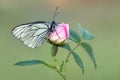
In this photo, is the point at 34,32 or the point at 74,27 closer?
the point at 34,32

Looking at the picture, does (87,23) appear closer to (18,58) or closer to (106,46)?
(106,46)

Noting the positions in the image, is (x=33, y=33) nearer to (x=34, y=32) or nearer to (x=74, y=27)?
(x=34, y=32)

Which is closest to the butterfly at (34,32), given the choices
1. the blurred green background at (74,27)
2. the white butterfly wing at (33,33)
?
the white butterfly wing at (33,33)

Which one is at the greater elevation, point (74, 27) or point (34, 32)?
point (34, 32)

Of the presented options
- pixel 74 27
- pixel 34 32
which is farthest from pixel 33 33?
pixel 74 27

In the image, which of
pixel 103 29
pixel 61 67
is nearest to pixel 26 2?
pixel 103 29

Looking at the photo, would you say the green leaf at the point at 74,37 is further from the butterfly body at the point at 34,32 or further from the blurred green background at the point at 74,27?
the blurred green background at the point at 74,27
